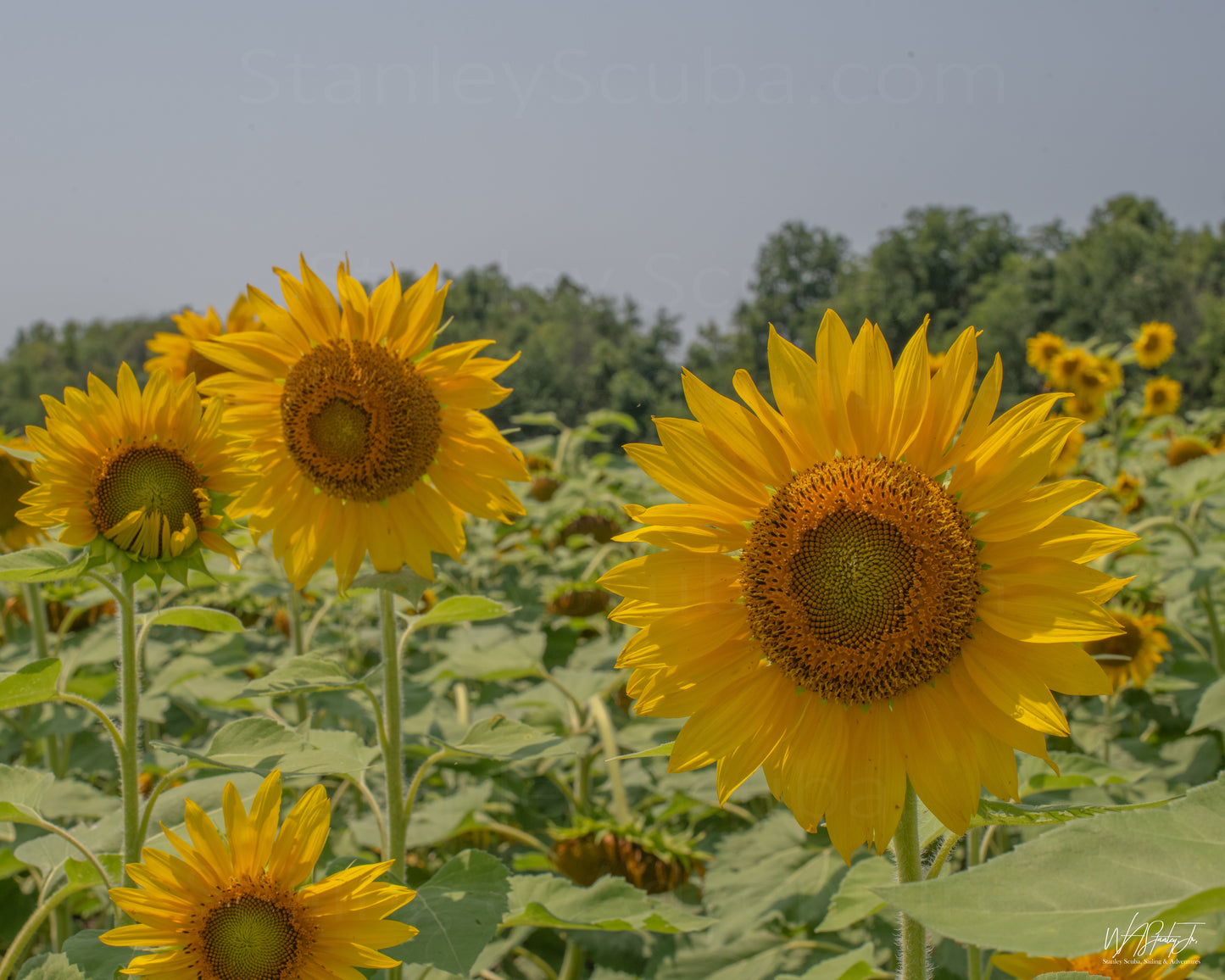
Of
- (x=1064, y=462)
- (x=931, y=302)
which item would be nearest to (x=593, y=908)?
(x=1064, y=462)

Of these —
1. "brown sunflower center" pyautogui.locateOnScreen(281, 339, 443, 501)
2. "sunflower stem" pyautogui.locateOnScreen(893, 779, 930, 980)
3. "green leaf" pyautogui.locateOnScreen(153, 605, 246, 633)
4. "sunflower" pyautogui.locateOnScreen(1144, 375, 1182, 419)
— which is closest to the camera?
"sunflower stem" pyautogui.locateOnScreen(893, 779, 930, 980)

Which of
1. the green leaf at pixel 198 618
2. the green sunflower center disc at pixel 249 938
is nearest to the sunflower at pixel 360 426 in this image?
the green leaf at pixel 198 618

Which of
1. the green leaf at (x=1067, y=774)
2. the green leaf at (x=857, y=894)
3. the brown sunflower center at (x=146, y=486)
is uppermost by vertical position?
the brown sunflower center at (x=146, y=486)

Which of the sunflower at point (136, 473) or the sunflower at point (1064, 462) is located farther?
the sunflower at point (1064, 462)

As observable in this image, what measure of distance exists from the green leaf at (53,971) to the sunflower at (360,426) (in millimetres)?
831

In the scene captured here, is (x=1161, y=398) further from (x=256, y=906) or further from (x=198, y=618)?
(x=256, y=906)

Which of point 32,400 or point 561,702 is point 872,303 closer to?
point 561,702

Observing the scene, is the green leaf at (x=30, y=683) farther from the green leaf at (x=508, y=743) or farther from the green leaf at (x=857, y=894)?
the green leaf at (x=857, y=894)

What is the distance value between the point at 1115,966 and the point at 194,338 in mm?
3009

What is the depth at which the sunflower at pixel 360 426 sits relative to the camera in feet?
6.75

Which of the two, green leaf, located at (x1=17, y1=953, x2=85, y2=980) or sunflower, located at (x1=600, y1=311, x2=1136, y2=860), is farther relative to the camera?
green leaf, located at (x1=17, y1=953, x2=85, y2=980)

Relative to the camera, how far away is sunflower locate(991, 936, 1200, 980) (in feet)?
4.25

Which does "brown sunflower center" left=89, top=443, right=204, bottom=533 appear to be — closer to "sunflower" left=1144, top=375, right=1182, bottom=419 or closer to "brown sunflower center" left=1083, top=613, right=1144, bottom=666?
"brown sunflower center" left=1083, top=613, right=1144, bottom=666

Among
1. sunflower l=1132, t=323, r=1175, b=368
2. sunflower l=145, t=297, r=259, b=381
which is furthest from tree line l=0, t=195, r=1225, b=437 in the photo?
sunflower l=145, t=297, r=259, b=381
